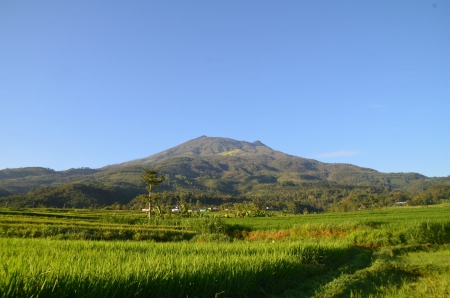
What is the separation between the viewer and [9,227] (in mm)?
18422

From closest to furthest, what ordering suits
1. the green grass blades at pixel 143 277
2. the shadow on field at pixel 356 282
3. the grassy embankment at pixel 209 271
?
1. the green grass blades at pixel 143 277
2. the grassy embankment at pixel 209 271
3. the shadow on field at pixel 356 282

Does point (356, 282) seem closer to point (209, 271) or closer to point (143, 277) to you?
point (209, 271)

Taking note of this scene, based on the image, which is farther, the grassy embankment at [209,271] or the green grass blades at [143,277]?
the grassy embankment at [209,271]

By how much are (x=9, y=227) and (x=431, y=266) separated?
830 inches

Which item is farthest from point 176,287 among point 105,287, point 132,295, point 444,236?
point 444,236

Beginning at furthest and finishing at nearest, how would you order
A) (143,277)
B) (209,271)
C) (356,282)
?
(356,282), (209,271), (143,277)

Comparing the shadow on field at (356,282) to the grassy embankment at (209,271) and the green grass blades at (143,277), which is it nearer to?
the grassy embankment at (209,271)

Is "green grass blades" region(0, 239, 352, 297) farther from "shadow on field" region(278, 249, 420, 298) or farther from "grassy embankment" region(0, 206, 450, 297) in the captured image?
"shadow on field" region(278, 249, 420, 298)

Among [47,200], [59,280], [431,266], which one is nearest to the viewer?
[59,280]

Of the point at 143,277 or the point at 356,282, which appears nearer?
the point at 143,277

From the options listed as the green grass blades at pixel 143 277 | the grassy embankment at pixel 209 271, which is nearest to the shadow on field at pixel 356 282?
the grassy embankment at pixel 209 271

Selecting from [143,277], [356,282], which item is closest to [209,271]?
[143,277]

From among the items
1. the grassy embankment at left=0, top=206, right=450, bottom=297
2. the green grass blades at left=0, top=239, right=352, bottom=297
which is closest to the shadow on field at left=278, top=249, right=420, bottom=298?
the grassy embankment at left=0, top=206, right=450, bottom=297

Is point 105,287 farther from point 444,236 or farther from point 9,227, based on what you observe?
point 444,236
